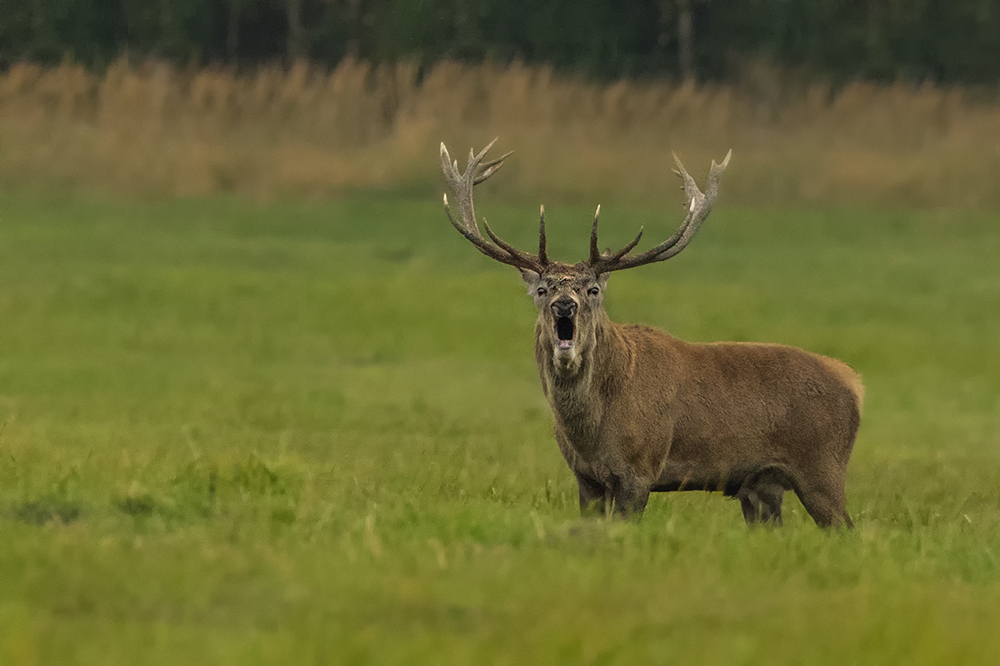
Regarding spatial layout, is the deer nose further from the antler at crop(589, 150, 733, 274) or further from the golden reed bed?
the golden reed bed

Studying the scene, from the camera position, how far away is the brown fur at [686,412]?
1051cm

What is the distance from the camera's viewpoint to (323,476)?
11.7 m

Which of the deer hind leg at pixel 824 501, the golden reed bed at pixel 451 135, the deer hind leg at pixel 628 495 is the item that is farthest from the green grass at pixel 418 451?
the golden reed bed at pixel 451 135

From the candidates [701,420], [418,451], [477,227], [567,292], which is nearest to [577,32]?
[418,451]

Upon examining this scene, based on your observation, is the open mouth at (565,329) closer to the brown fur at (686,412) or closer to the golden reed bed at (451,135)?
the brown fur at (686,412)

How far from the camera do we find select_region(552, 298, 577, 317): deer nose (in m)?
10.2

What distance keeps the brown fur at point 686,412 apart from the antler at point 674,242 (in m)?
0.12

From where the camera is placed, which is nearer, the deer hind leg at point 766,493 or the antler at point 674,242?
the antler at point 674,242

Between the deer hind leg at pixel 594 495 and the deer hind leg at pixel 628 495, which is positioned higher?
the deer hind leg at pixel 628 495

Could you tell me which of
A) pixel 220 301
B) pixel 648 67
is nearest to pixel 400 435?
pixel 220 301

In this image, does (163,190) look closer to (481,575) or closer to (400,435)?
(400,435)

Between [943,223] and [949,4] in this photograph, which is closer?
[943,223]

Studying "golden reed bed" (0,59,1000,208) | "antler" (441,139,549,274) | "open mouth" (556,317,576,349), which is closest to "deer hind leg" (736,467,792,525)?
"open mouth" (556,317,576,349)

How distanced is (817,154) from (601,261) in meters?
25.5
